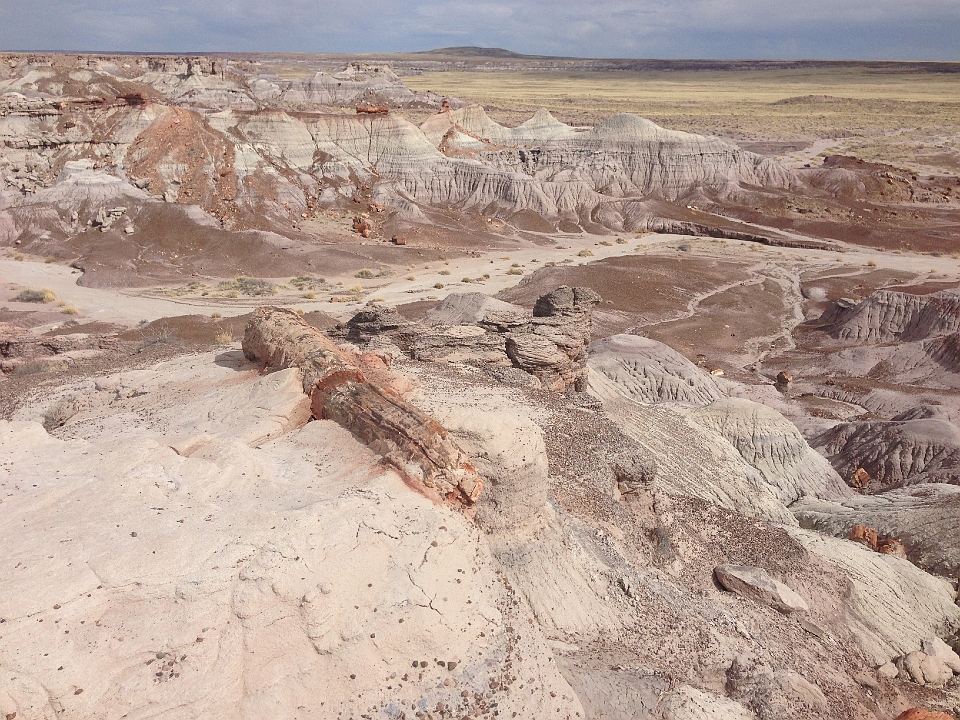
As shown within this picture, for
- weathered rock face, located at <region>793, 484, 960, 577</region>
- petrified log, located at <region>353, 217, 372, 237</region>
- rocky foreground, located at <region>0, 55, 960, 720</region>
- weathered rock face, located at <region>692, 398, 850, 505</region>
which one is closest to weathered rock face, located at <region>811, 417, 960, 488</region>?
rocky foreground, located at <region>0, 55, 960, 720</region>

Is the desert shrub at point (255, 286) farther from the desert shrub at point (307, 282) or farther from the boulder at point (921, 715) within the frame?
the boulder at point (921, 715)

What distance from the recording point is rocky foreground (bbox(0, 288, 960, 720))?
792cm

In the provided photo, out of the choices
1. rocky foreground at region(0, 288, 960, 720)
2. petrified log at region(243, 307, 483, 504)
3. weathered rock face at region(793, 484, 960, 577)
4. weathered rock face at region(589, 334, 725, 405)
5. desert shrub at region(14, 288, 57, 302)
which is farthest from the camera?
desert shrub at region(14, 288, 57, 302)

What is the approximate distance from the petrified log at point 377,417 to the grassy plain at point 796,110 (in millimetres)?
89902

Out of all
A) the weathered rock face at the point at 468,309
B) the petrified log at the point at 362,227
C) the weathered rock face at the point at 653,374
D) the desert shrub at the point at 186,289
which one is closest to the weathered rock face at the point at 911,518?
the weathered rock face at the point at 653,374

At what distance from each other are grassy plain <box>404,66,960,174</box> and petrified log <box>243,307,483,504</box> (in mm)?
89902

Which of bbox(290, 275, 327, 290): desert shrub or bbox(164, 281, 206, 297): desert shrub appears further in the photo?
bbox(290, 275, 327, 290): desert shrub

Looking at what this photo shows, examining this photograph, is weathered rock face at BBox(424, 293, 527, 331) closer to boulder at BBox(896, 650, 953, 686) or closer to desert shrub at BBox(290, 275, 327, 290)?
desert shrub at BBox(290, 275, 327, 290)

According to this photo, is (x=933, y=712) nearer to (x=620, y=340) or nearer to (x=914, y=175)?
(x=620, y=340)

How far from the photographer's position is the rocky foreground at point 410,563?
792 cm

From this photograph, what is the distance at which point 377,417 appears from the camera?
1143 cm

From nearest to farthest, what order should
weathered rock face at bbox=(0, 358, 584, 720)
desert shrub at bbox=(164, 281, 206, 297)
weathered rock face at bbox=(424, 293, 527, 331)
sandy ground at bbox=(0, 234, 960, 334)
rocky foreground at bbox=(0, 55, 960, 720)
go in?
1. weathered rock face at bbox=(0, 358, 584, 720)
2. rocky foreground at bbox=(0, 55, 960, 720)
3. weathered rock face at bbox=(424, 293, 527, 331)
4. sandy ground at bbox=(0, 234, 960, 334)
5. desert shrub at bbox=(164, 281, 206, 297)

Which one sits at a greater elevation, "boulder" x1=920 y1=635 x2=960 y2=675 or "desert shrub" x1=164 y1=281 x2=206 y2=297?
"boulder" x1=920 y1=635 x2=960 y2=675

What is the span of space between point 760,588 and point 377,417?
7446 mm
